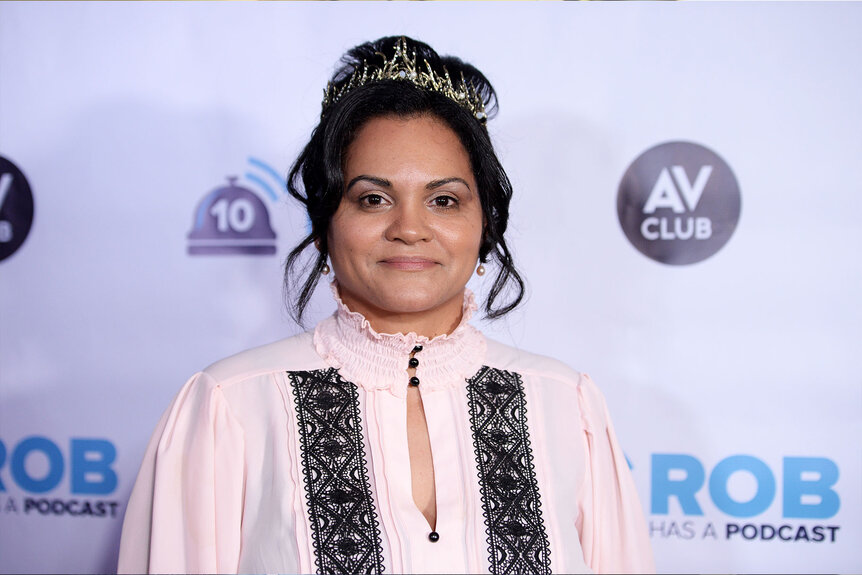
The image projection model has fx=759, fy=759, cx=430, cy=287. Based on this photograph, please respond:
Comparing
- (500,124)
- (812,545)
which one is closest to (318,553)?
(500,124)

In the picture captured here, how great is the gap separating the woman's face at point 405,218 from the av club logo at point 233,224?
82 centimetres

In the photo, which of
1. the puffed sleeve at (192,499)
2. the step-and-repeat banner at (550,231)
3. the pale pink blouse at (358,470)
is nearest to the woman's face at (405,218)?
the pale pink blouse at (358,470)

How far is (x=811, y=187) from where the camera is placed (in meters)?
2.04

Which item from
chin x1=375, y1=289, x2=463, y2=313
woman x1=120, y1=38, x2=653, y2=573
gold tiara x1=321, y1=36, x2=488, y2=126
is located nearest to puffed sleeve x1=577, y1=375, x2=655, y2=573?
woman x1=120, y1=38, x2=653, y2=573

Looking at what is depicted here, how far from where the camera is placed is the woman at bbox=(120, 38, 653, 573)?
4.39 ft

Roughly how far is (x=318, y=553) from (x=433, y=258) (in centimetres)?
55

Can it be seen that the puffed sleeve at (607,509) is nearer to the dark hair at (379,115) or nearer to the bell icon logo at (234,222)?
the dark hair at (379,115)

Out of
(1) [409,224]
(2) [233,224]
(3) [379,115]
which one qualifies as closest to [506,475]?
(1) [409,224]

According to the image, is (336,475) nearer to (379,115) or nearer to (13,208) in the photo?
(379,115)

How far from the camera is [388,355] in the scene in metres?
1.45

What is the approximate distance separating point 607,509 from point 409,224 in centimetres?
71

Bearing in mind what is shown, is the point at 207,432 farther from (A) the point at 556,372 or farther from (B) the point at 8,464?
(B) the point at 8,464

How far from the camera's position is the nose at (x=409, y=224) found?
4.45ft

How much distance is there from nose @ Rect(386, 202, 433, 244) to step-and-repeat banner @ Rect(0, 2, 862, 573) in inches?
31.1
